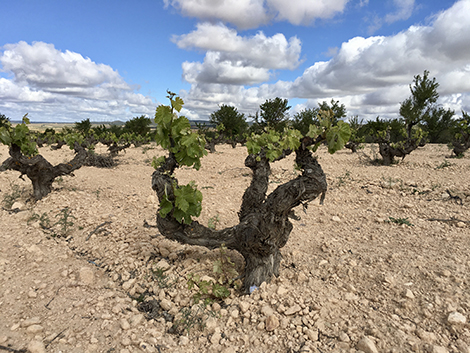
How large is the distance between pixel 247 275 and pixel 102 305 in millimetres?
1856

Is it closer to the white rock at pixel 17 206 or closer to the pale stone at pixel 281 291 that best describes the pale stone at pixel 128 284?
the pale stone at pixel 281 291

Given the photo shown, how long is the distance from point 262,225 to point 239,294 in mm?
998

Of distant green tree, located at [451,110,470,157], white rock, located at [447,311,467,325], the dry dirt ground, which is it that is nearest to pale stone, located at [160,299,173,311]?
the dry dirt ground

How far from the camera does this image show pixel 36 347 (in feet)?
7.91

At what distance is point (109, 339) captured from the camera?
8.75 feet

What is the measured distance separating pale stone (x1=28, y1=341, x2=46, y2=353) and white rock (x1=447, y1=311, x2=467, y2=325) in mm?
3992

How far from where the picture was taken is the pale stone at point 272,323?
2862 millimetres

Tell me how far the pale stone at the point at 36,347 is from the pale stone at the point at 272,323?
7.08ft

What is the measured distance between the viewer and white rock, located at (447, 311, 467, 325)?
2.72 meters

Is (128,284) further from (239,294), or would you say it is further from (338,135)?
(338,135)

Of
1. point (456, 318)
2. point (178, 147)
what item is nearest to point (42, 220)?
point (178, 147)

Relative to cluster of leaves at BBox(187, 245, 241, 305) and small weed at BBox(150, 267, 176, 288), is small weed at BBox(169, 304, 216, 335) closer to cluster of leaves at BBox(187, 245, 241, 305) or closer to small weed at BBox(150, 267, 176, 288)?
cluster of leaves at BBox(187, 245, 241, 305)

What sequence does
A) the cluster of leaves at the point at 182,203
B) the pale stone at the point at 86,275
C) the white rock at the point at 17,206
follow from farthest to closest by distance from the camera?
the white rock at the point at 17,206, the pale stone at the point at 86,275, the cluster of leaves at the point at 182,203

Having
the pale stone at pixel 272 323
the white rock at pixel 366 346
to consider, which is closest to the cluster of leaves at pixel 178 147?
the pale stone at pixel 272 323
